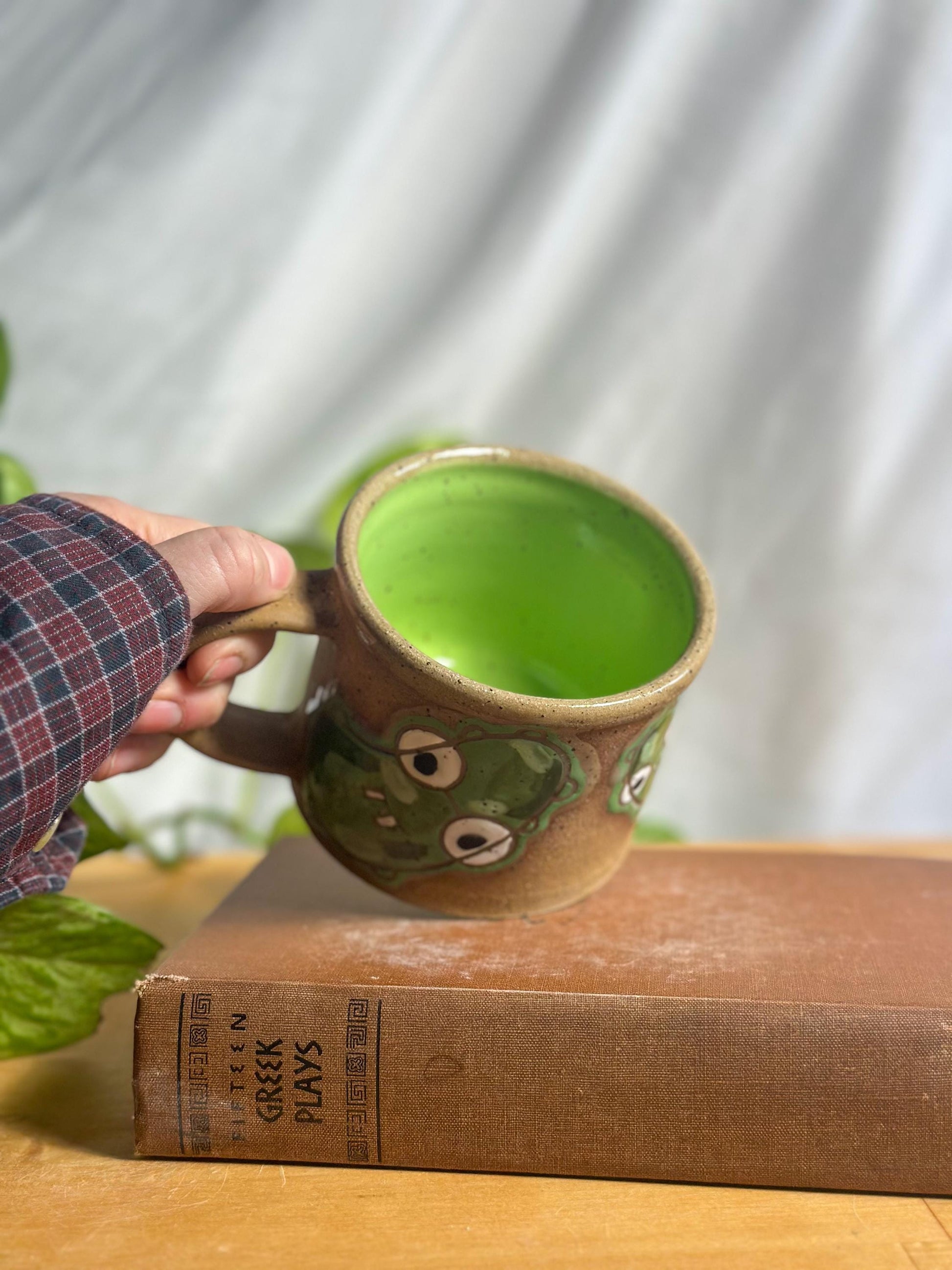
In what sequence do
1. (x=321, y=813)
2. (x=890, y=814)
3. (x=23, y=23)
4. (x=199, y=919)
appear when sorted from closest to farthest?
1. (x=321, y=813)
2. (x=199, y=919)
3. (x=23, y=23)
4. (x=890, y=814)

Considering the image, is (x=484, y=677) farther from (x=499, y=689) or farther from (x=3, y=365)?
(x=3, y=365)

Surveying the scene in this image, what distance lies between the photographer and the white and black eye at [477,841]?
0.51 metres

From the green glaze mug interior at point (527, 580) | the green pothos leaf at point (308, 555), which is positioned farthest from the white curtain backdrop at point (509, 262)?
the green glaze mug interior at point (527, 580)

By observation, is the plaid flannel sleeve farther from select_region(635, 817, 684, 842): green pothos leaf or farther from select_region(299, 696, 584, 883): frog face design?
select_region(635, 817, 684, 842): green pothos leaf

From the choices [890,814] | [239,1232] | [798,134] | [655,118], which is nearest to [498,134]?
[655,118]

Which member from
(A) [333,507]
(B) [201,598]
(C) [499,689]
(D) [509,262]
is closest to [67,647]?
(B) [201,598]

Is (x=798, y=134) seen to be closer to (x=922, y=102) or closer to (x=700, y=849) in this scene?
(x=922, y=102)

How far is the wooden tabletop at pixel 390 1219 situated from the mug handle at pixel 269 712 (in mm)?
175

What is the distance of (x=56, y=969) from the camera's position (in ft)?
1.79

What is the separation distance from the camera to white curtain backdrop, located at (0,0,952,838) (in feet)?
3.13

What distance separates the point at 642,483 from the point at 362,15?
0.48 meters

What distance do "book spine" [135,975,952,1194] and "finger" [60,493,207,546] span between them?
0.74ft

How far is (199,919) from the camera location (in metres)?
0.72

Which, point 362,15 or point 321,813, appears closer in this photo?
point 321,813
